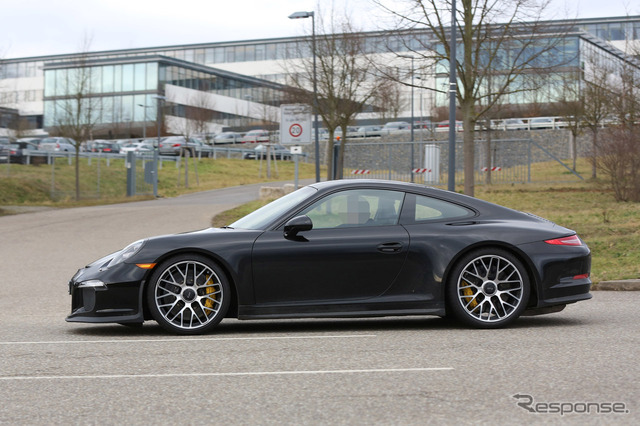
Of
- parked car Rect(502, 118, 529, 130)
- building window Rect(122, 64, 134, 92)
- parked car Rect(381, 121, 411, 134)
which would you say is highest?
building window Rect(122, 64, 134, 92)

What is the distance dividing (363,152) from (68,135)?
41.5 ft

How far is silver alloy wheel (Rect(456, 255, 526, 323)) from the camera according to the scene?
24.8ft

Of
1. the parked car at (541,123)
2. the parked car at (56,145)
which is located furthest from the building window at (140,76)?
the parked car at (541,123)

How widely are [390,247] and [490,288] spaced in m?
0.93

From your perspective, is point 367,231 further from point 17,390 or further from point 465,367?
point 17,390

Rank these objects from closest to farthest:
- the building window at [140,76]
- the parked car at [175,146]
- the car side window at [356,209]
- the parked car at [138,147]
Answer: the car side window at [356,209] < the parked car at [138,147] < the parked car at [175,146] < the building window at [140,76]

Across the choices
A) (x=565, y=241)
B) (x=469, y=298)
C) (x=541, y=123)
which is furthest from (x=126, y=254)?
(x=541, y=123)

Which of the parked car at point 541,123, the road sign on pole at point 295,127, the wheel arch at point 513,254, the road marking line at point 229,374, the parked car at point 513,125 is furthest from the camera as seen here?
the parked car at point 541,123

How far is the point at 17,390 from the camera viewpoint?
17.5ft

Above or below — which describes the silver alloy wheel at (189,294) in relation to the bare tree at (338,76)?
below

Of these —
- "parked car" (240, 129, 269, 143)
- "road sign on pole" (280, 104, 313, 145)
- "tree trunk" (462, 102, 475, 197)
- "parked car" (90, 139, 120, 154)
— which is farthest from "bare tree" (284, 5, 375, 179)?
"parked car" (240, 129, 269, 143)

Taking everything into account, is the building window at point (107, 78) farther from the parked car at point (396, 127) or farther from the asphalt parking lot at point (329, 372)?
the asphalt parking lot at point (329, 372)

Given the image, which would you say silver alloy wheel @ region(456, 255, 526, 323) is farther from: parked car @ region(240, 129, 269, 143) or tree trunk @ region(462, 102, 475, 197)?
parked car @ region(240, 129, 269, 143)

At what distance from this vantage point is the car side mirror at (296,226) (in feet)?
24.4
